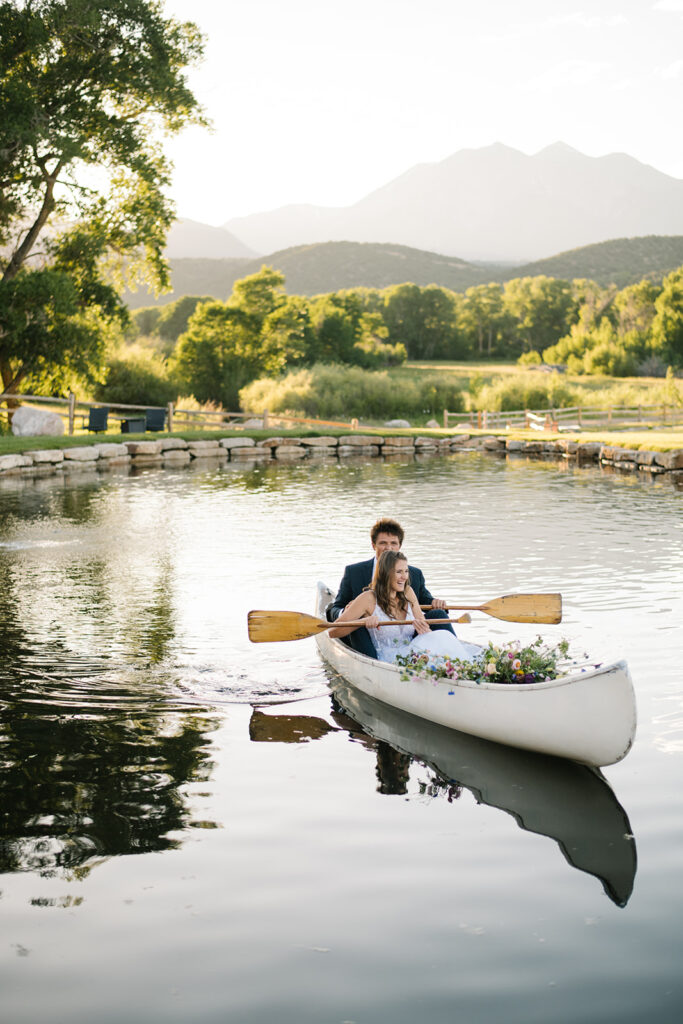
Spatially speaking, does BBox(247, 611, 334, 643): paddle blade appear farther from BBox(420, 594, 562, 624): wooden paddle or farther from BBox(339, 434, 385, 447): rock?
BBox(339, 434, 385, 447): rock

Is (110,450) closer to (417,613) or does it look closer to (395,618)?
(395,618)

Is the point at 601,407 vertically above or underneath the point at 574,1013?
above

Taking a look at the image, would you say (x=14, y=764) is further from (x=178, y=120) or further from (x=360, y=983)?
(x=178, y=120)

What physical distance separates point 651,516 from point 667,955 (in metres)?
14.1

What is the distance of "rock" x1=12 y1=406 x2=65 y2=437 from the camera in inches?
1206

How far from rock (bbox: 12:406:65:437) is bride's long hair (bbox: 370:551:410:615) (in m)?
24.4

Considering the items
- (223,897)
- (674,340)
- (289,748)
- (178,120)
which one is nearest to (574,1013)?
(223,897)

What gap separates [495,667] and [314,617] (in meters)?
2.03

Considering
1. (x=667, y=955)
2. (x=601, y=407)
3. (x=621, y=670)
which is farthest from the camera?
→ (x=601, y=407)

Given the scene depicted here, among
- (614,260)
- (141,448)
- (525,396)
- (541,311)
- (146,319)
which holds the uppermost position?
(614,260)

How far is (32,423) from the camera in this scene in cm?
3073

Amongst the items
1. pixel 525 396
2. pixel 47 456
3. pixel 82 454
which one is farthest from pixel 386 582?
pixel 525 396

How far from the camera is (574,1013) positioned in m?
4.08

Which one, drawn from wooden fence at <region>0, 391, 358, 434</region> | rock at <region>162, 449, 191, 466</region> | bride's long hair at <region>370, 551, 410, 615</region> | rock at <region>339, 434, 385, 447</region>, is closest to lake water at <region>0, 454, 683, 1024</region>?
bride's long hair at <region>370, 551, 410, 615</region>
